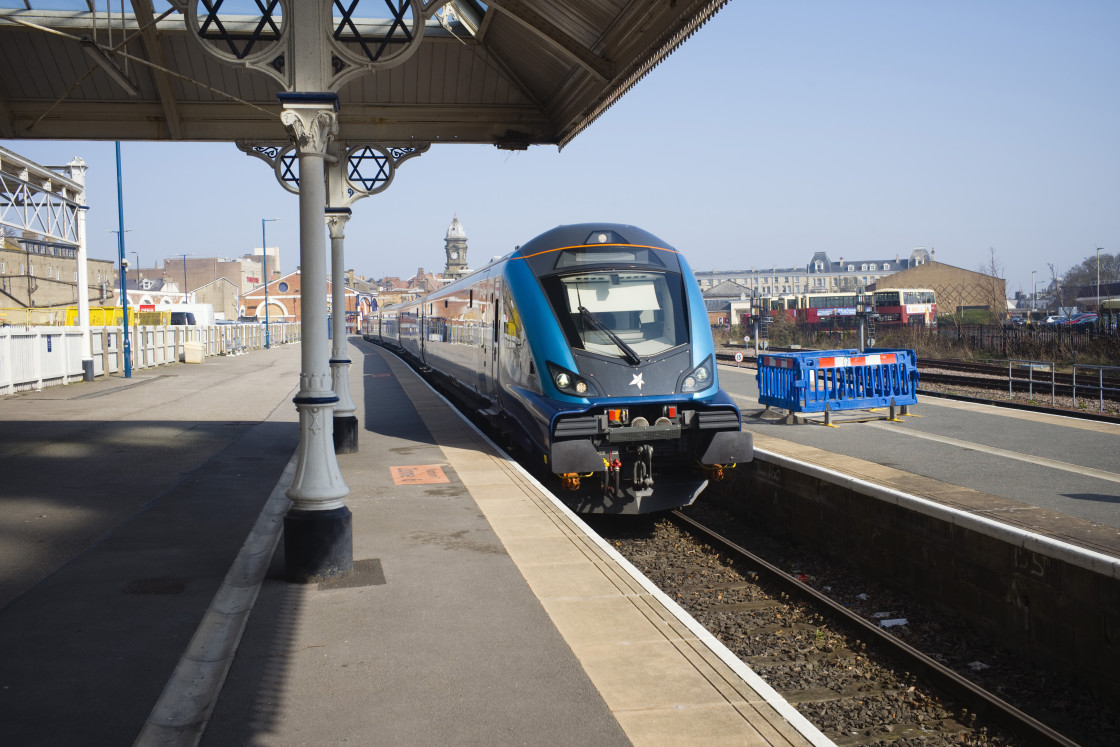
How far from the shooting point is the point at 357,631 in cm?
570

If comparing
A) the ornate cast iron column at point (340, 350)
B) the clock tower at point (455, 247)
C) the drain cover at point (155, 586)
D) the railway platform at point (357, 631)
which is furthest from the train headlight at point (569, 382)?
the clock tower at point (455, 247)

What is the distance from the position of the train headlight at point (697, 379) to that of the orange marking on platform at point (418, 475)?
10.1 feet

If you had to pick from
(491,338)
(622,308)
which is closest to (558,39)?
(622,308)

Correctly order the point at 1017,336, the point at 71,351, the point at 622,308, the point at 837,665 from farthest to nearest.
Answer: the point at 1017,336
the point at 71,351
the point at 622,308
the point at 837,665

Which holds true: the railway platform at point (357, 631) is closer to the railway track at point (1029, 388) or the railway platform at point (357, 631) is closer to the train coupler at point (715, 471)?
the train coupler at point (715, 471)

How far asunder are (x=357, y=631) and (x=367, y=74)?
9.54m

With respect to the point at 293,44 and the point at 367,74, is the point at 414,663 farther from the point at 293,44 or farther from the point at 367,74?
the point at 367,74

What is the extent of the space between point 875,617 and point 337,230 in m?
9.07

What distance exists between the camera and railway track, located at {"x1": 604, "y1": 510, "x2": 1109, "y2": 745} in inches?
233

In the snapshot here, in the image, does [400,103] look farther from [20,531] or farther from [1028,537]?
[1028,537]

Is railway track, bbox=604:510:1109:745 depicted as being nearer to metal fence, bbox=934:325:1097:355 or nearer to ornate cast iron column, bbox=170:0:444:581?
ornate cast iron column, bbox=170:0:444:581

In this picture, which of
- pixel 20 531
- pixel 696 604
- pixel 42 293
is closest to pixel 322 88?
pixel 20 531

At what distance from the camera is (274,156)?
1347cm

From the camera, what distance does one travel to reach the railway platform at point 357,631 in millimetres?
4371
